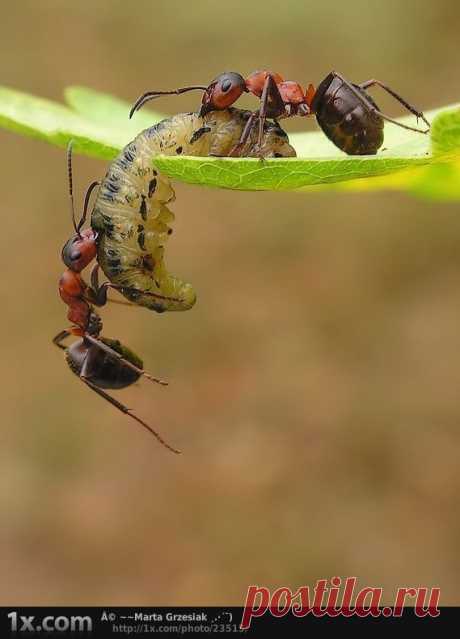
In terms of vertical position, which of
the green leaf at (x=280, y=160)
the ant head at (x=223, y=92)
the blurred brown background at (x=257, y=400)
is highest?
the blurred brown background at (x=257, y=400)

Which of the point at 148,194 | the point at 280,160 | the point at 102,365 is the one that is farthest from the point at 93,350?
the point at 280,160

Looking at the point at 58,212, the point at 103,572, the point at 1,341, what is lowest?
the point at 103,572

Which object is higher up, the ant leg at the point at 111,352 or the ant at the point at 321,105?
the ant at the point at 321,105

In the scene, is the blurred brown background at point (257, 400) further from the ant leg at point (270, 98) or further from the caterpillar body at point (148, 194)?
the ant leg at point (270, 98)

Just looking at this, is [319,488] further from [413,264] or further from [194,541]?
[413,264]

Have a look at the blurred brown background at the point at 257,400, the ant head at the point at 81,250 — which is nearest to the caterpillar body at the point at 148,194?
the ant head at the point at 81,250

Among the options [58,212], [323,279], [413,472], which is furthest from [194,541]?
[58,212]
